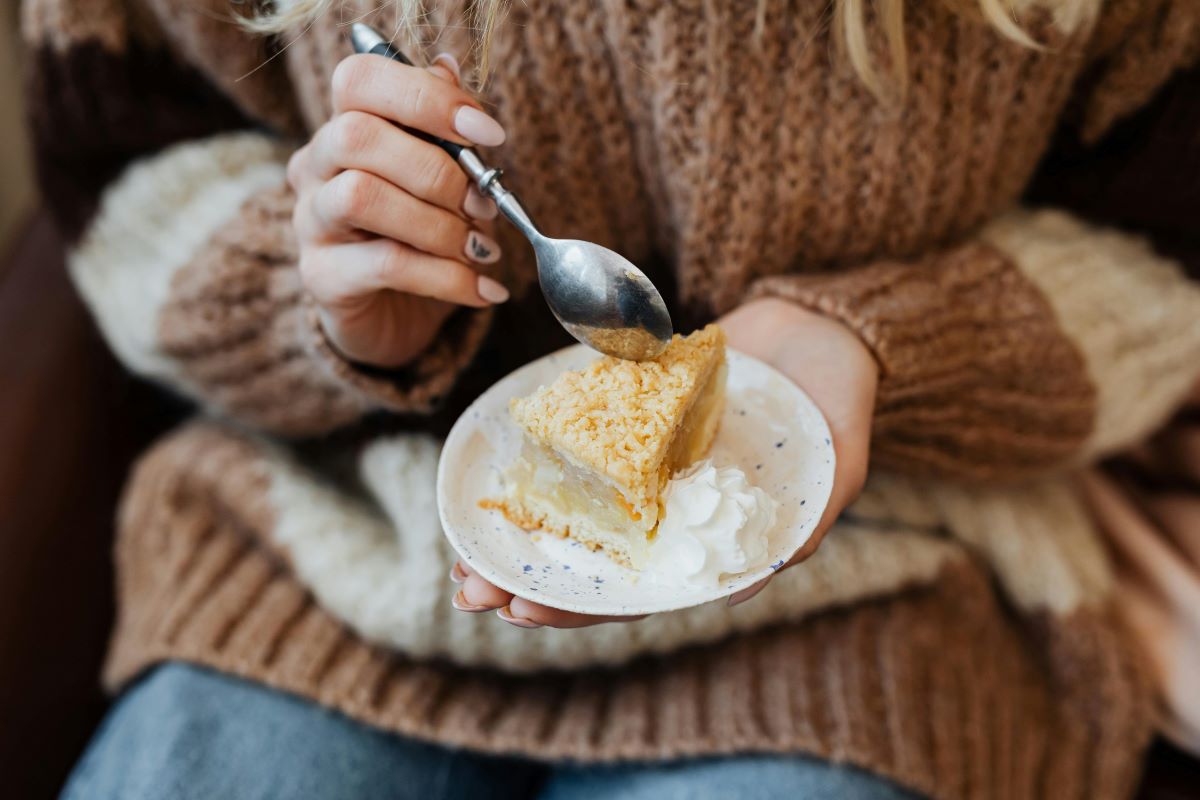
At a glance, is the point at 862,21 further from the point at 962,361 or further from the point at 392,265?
the point at 392,265

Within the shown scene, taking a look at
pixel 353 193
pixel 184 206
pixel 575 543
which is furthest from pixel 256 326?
pixel 575 543

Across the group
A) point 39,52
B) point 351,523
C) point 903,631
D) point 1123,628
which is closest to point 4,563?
point 351,523

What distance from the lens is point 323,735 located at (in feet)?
2.29

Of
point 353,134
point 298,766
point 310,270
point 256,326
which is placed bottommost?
point 298,766

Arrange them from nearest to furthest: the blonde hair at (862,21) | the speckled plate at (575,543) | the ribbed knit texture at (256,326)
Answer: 1. the speckled plate at (575,543)
2. the blonde hair at (862,21)
3. the ribbed knit texture at (256,326)

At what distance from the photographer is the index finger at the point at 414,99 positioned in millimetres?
525

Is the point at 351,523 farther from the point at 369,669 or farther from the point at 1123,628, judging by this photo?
the point at 1123,628

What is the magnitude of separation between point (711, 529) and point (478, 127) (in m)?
0.25

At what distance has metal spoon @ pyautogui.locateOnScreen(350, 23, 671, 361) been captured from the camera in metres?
0.53

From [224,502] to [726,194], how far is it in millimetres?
488

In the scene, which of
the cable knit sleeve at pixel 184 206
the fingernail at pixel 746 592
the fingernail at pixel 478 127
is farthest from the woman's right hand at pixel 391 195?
the fingernail at pixel 746 592

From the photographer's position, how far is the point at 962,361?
0.69m

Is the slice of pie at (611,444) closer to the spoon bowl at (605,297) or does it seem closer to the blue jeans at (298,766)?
the spoon bowl at (605,297)

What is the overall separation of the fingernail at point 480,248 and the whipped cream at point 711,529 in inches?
7.0
